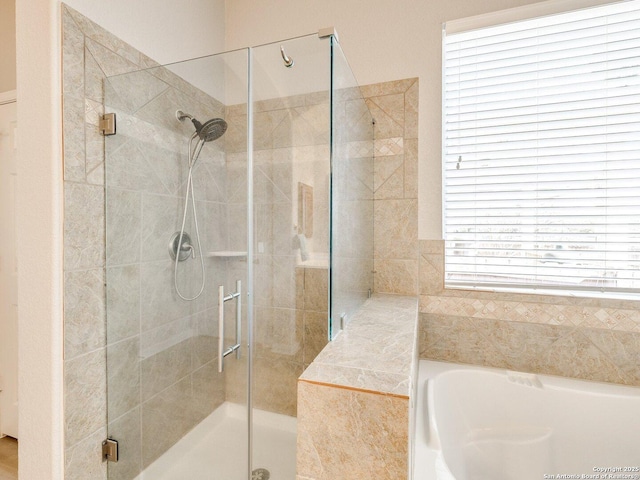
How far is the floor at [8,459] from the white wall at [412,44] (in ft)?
8.63

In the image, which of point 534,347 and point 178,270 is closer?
point 178,270

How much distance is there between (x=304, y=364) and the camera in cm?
132

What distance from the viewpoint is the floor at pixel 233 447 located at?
1.27 meters

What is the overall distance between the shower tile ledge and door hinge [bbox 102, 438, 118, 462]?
1016mm

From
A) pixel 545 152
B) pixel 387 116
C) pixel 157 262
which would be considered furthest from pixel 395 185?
pixel 157 262

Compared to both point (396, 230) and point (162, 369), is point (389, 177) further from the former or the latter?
point (162, 369)

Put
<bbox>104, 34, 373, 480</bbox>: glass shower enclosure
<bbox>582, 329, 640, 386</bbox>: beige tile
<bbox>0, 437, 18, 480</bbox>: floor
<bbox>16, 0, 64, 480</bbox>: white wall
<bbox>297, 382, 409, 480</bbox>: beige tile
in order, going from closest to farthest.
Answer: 1. <bbox>297, 382, 409, 480</bbox>: beige tile
2. <bbox>16, 0, 64, 480</bbox>: white wall
3. <bbox>104, 34, 373, 480</bbox>: glass shower enclosure
4. <bbox>582, 329, 640, 386</bbox>: beige tile
5. <bbox>0, 437, 18, 480</bbox>: floor

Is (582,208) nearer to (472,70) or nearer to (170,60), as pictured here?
(472,70)

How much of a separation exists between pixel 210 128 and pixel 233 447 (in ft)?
4.25

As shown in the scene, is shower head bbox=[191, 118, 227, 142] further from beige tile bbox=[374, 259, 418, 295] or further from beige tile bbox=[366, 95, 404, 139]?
beige tile bbox=[374, 259, 418, 295]

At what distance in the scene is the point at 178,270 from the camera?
1.33m

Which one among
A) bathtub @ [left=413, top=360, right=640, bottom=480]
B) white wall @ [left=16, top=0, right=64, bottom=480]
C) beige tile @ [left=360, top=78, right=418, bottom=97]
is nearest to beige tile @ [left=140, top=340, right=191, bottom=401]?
white wall @ [left=16, top=0, right=64, bottom=480]

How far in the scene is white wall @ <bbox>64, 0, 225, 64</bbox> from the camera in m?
1.35

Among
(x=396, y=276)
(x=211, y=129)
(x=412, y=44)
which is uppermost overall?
(x=412, y=44)
